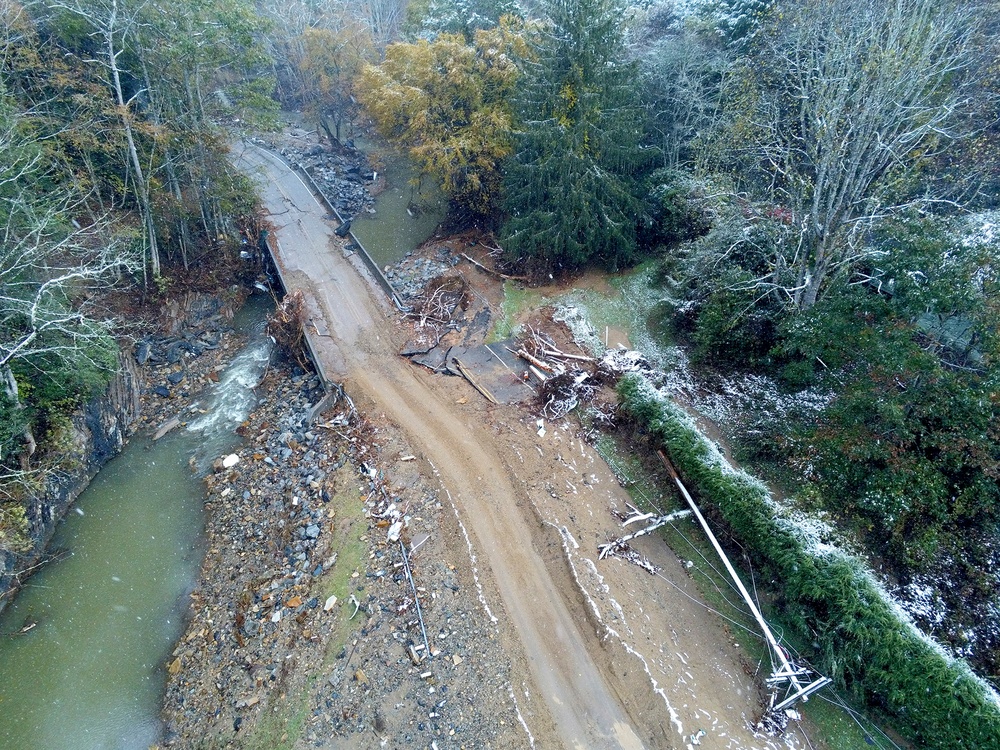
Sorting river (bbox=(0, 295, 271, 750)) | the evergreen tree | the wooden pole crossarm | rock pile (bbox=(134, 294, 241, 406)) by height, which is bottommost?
river (bbox=(0, 295, 271, 750))

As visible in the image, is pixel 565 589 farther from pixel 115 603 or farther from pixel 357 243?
pixel 357 243

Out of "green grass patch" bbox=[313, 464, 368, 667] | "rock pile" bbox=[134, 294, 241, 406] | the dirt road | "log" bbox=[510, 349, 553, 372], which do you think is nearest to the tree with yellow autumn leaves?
"log" bbox=[510, 349, 553, 372]

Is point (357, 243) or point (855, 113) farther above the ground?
point (855, 113)

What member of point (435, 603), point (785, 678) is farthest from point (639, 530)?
point (435, 603)

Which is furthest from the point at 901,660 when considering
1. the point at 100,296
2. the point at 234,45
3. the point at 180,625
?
the point at 234,45

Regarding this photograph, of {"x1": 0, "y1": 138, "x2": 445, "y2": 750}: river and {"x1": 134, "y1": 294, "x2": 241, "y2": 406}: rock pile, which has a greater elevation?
{"x1": 134, "y1": 294, "x2": 241, "y2": 406}: rock pile

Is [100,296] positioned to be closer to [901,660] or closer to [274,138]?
[274,138]

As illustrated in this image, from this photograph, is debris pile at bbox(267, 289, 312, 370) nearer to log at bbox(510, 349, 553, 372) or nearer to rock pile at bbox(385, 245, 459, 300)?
rock pile at bbox(385, 245, 459, 300)
